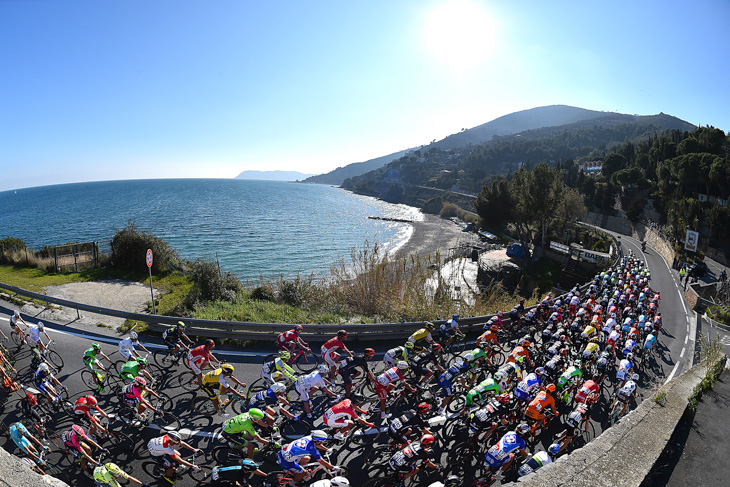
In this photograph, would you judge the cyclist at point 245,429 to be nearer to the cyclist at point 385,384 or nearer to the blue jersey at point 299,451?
the blue jersey at point 299,451

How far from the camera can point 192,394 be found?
343 inches

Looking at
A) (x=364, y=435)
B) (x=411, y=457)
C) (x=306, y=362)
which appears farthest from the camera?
(x=306, y=362)

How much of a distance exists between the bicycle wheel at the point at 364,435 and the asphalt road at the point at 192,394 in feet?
0.66

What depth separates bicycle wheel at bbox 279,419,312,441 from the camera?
721 centimetres

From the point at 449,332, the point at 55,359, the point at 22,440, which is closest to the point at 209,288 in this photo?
the point at 55,359

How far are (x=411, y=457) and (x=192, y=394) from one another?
605 cm

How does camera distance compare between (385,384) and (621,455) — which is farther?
(385,384)

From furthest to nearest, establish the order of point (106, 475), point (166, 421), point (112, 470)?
1. point (166, 421)
2. point (112, 470)
3. point (106, 475)

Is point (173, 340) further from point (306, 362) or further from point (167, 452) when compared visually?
point (167, 452)

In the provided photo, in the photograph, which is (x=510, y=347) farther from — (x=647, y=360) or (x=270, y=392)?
(x=270, y=392)

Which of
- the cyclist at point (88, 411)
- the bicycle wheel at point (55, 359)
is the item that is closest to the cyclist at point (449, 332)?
the cyclist at point (88, 411)

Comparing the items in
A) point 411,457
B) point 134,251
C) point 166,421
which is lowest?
point 166,421

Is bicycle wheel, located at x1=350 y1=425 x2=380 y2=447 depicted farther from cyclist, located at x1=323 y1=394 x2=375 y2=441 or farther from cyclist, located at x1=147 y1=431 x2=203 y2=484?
cyclist, located at x1=147 y1=431 x2=203 y2=484

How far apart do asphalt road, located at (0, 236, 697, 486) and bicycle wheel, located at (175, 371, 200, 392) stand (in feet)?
0.65
